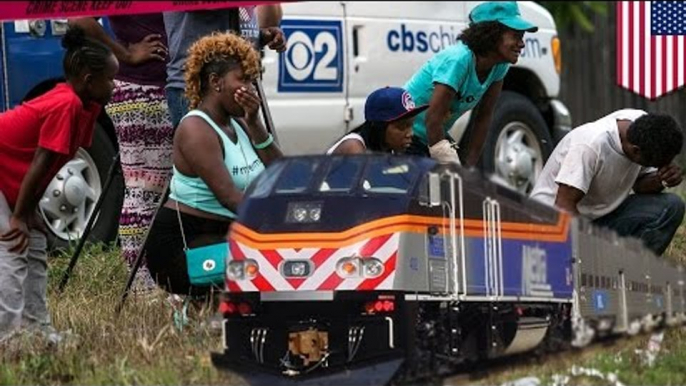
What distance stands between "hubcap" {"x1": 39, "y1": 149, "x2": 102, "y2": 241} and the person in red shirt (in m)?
2.65

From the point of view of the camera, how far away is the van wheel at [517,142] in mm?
11445

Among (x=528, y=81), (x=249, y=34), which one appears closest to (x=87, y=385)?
(x=249, y=34)

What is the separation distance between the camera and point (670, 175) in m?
7.71

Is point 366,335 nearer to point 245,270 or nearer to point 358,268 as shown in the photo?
point 358,268

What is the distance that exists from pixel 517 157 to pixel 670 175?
3.88 metres

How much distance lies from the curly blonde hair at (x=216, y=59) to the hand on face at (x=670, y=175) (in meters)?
1.75

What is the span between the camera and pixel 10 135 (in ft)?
23.1

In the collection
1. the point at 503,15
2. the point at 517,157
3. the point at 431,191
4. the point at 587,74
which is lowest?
the point at 587,74

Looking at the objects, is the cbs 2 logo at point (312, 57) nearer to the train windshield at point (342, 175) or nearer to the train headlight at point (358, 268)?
the train windshield at point (342, 175)

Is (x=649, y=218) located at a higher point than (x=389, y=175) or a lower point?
lower

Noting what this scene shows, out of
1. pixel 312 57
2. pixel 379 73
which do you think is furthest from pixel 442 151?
pixel 379 73

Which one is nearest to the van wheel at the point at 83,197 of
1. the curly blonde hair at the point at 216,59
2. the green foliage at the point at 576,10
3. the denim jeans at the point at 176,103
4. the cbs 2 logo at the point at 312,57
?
the cbs 2 logo at the point at 312,57

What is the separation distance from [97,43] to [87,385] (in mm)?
1613

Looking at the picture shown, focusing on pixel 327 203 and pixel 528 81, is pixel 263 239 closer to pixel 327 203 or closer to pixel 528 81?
pixel 327 203
